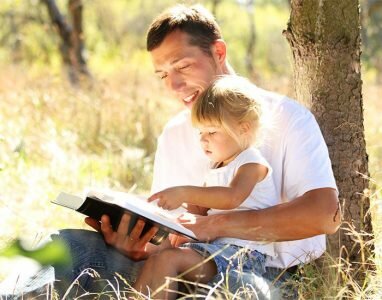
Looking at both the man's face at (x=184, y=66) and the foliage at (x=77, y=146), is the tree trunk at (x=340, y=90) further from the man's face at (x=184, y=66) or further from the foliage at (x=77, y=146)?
the man's face at (x=184, y=66)

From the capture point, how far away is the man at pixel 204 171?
2.89 m

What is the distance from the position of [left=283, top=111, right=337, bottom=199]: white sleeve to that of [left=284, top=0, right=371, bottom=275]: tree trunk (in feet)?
1.18

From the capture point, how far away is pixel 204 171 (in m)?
3.29

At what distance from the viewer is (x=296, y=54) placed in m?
3.54

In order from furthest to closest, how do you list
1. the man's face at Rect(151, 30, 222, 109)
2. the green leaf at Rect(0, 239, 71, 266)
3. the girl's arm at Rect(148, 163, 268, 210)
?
1. the man's face at Rect(151, 30, 222, 109)
2. the girl's arm at Rect(148, 163, 268, 210)
3. the green leaf at Rect(0, 239, 71, 266)

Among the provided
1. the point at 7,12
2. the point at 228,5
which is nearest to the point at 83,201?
the point at 7,12

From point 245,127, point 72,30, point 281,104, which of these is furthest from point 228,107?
point 72,30

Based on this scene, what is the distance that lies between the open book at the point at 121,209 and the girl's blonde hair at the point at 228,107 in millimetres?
352

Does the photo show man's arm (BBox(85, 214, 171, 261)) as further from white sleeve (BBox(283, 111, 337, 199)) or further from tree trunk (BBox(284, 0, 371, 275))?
tree trunk (BBox(284, 0, 371, 275))

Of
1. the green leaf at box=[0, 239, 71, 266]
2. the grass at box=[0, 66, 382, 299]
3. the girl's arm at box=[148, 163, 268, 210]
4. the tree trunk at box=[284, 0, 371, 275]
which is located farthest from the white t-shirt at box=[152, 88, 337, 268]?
the green leaf at box=[0, 239, 71, 266]

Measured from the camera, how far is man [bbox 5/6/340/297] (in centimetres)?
289

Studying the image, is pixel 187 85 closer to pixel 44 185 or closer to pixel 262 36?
pixel 44 185

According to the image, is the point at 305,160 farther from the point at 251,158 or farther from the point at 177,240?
the point at 177,240

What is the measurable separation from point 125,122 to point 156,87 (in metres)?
2.02
